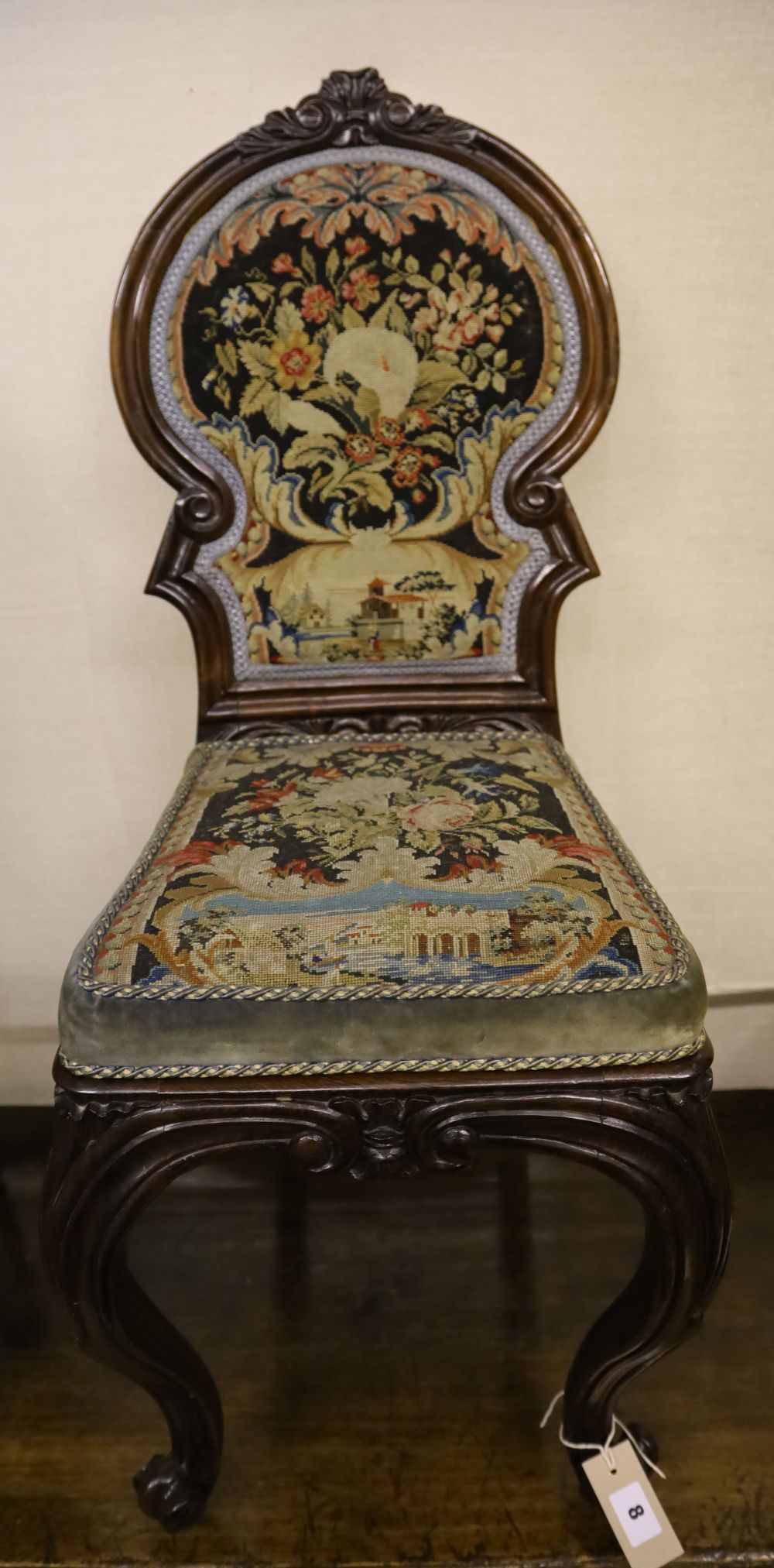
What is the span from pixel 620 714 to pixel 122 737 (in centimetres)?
62

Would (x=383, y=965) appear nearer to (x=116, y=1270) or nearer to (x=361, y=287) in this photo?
(x=116, y=1270)

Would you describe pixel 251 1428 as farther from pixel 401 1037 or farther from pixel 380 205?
pixel 380 205

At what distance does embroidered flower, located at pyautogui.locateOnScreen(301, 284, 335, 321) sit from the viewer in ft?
3.66

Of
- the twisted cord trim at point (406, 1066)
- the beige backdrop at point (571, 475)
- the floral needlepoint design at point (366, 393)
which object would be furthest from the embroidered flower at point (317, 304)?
the twisted cord trim at point (406, 1066)

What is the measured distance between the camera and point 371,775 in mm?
1060

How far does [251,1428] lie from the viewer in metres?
1.06

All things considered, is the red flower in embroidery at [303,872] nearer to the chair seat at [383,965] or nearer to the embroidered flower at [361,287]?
the chair seat at [383,965]

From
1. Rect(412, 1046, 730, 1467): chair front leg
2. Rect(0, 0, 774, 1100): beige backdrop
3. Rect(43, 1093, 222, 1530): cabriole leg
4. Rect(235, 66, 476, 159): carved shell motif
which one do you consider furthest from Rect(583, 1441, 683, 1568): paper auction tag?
Rect(235, 66, 476, 159): carved shell motif

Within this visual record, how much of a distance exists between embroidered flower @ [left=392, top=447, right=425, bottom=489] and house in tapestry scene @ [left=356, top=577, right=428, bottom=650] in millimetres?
99

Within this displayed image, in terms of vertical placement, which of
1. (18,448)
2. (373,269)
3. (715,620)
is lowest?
(715,620)

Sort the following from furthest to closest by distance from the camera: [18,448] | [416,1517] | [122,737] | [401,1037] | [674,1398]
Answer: [122,737] < [18,448] < [674,1398] < [416,1517] < [401,1037]

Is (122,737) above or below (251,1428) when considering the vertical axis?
above

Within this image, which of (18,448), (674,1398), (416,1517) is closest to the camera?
(416,1517)

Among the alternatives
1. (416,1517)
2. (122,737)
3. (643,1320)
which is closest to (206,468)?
(122,737)
